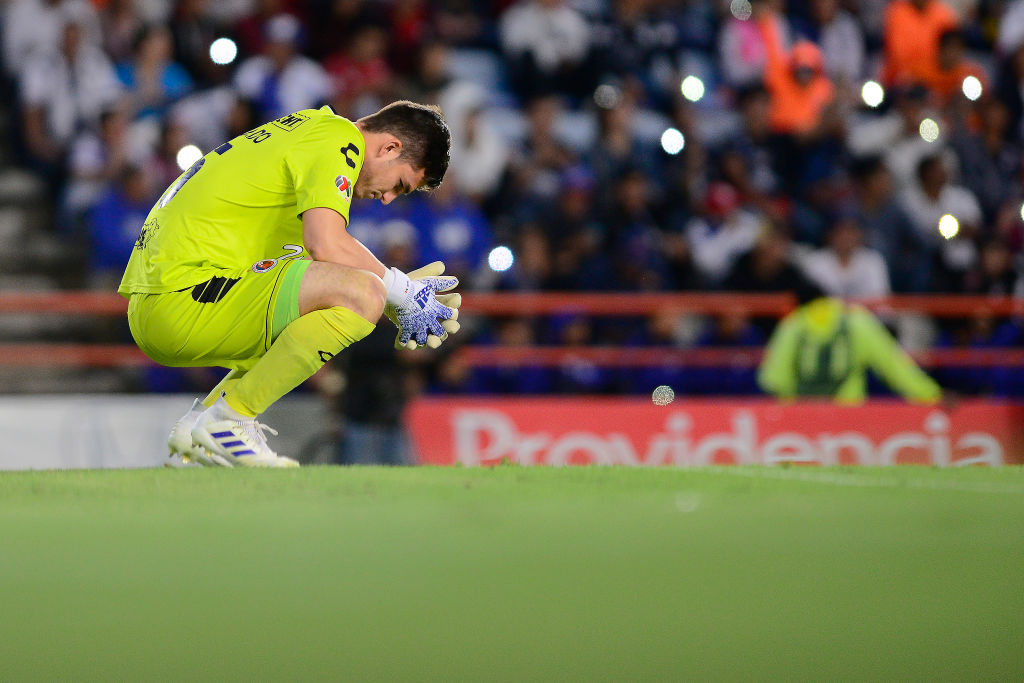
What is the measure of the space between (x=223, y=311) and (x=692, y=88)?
295 inches

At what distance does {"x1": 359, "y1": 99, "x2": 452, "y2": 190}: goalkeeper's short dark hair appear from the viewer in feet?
17.3

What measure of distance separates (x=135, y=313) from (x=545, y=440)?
4118 millimetres

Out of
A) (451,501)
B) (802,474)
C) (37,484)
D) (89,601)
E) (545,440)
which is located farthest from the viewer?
(545,440)

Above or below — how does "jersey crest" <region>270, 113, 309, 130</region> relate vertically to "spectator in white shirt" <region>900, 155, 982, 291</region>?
below

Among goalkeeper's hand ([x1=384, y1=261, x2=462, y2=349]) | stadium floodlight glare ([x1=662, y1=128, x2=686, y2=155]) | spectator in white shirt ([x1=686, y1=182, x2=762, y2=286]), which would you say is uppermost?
stadium floodlight glare ([x1=662, y1=128, x2=686, y2=155])

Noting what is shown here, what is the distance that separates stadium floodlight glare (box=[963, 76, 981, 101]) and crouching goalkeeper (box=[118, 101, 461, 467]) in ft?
27.8

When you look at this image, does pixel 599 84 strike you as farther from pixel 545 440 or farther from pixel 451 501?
pixel 451 501

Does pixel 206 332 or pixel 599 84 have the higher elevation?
pixel 599 84

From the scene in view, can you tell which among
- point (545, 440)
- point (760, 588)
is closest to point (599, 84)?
point (545, 440)

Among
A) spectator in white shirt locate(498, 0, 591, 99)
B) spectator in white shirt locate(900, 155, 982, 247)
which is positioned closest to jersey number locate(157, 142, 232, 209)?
spectator in white shirt locate(498, 0, 591, 99)

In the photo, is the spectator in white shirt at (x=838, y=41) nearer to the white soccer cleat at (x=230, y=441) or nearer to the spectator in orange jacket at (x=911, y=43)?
the spectator in orange jacket at (x=911, y=43)

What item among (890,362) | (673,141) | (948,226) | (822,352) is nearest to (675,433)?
(822,352)

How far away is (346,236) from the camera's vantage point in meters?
5.03

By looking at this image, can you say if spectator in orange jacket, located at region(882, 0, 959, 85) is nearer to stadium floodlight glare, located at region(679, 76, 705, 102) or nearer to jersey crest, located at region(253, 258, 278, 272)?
stadium floodlight glare, located at region(679, 76, 705, 102)
